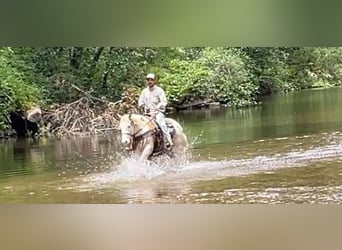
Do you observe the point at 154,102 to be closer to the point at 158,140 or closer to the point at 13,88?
the point at 158,140

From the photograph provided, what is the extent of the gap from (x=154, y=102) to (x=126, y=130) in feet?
0.83

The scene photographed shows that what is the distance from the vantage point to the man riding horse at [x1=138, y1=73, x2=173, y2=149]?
4336 millimetres

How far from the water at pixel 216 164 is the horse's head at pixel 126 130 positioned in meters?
0.05

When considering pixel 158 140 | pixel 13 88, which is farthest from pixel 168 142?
pixel 13 88

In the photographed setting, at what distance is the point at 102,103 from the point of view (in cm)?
436

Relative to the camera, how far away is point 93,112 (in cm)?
437

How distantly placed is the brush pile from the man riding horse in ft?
0.17

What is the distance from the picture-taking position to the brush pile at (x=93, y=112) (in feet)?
14.3

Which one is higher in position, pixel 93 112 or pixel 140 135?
pixel 93 112

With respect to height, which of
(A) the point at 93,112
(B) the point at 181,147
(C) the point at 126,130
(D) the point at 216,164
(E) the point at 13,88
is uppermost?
(E) the point at 13,88
